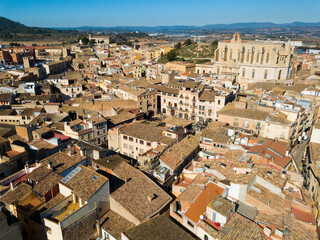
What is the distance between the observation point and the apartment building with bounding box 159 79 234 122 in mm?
45594

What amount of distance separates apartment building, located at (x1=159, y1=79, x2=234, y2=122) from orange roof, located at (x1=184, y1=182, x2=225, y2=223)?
86.3 ft

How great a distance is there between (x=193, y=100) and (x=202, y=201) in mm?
30419

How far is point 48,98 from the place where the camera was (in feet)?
164

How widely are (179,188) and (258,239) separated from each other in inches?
332

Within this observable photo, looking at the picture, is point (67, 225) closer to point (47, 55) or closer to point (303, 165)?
point (303, 165)

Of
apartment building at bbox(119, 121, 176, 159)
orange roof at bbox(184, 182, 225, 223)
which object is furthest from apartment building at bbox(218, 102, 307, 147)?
orange roof at bbox(184, 182, 225, 223)

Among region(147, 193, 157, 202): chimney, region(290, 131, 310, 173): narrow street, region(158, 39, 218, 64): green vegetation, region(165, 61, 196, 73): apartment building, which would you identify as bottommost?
region(290, 131, 310, 173): narrow street

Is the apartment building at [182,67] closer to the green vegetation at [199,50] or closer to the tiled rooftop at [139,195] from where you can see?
the green vegetation at [199,50]

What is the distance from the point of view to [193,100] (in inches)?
1866

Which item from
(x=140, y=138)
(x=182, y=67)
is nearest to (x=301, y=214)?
(x=140, y=138)

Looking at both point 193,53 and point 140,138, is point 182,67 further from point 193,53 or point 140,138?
point 140,138

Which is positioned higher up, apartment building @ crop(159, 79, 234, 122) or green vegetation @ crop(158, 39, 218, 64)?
green vegetation @ crop(158, 39, 218, 64)

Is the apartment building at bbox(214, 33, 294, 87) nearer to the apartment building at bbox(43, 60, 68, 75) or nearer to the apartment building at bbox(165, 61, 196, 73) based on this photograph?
the apartment building at bbox(165, 61, 196, 73)

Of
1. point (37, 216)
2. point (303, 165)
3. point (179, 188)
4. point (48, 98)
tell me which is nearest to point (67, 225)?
point (37, 216)
